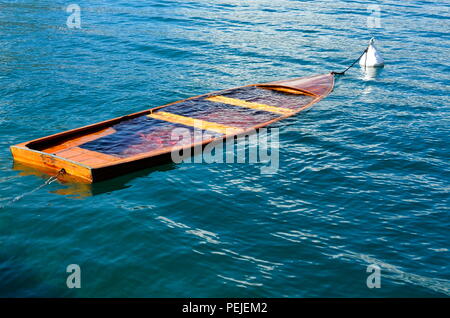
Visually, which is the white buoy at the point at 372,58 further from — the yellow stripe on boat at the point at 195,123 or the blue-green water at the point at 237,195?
the yellow stripe on boat at the point at 195,123

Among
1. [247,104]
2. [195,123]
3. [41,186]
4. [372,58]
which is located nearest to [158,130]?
[195,123]

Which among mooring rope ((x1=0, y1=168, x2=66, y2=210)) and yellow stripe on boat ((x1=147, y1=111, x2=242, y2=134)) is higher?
yellow stripe on boat ((x1=147, y1=111, x2=242, y2=134))

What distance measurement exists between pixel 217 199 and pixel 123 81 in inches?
381

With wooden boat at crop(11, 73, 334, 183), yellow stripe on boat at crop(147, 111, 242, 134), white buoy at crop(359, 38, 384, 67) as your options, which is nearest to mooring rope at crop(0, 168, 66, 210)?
wooden boat at crop(11, 73, 334, 183)

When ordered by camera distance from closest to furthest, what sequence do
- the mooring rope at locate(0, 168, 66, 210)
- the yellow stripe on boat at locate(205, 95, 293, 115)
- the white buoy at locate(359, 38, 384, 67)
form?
the mooring rope at locate(0, 168, 66, 210) → the yellow stripe on boat at locate(205, 95, 293, 115) → the white buoy at locate(359, 38, 384, 67)

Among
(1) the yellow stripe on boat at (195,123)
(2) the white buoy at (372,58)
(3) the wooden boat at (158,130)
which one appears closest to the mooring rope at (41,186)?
(3) the wooden boat at (158,130)

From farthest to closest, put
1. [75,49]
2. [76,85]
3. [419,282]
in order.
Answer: [75,49] < [76,85] < [419,282]

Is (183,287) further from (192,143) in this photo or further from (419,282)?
(192,143)

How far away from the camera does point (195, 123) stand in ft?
44.8

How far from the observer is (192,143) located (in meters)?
12.2

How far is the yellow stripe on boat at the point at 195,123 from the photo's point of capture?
43.4ft

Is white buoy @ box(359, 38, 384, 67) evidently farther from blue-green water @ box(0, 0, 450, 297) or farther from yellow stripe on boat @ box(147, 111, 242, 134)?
yellow stripe on boat @ box(147, 111, 242, 134)

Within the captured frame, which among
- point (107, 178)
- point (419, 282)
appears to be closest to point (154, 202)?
point (107, 178)

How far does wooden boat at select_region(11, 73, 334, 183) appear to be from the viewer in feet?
35.4
